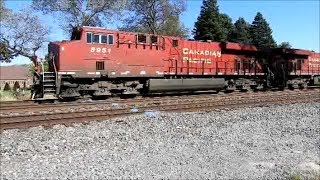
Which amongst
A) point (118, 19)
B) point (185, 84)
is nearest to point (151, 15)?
point (118, 19)

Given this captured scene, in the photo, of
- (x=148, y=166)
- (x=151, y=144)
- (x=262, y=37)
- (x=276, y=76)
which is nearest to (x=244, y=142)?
(x=151, y=144)

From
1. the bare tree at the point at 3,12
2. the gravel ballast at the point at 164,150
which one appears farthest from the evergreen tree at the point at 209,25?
the gravel ballast at the point at 164,150

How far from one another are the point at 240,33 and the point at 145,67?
56764mm

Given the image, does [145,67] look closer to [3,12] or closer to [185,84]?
[185,84]

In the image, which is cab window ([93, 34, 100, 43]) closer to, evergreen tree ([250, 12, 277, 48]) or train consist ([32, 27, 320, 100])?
train consist ([32, 27, 320, 100])

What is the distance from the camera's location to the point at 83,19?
4775cm

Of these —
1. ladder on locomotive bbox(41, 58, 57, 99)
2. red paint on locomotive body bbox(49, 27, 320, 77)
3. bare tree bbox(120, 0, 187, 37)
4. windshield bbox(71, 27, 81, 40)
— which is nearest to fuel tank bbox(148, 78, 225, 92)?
red paint on locomotive body bbox(49, 27, 320, 77)

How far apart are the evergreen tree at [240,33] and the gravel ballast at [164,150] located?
6155 cm

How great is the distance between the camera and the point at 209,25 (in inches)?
2516

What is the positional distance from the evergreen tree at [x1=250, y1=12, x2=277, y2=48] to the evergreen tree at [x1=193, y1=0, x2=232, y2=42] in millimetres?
16401

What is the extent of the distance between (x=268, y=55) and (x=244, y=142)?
18939 mm

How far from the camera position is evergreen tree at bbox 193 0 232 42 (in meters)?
62.8

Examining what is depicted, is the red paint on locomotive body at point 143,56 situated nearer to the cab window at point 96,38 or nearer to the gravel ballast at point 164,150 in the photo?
the cab window at point 96,38

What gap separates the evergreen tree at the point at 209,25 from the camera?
62781 mm
